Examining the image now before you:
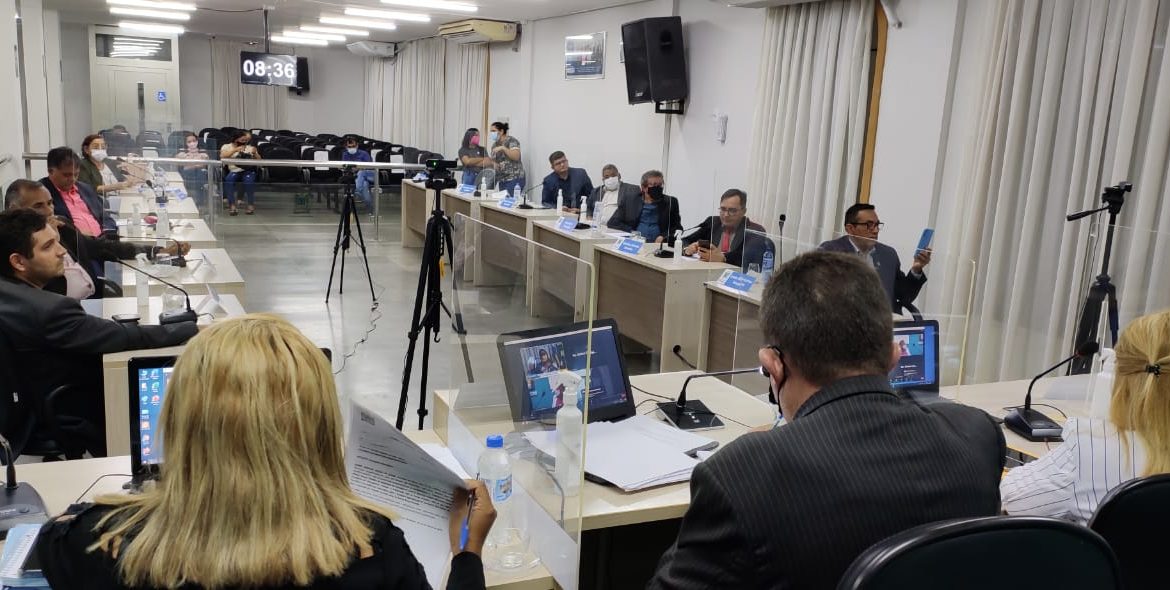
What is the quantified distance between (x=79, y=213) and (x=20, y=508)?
3.93 m

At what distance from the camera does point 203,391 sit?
1084 millimetres

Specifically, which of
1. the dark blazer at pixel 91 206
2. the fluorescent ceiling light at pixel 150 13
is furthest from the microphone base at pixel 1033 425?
the fluorescent ceiling light at pixel 150 13

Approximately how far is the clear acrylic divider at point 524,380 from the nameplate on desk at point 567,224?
4072 mm

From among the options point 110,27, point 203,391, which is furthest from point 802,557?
point 110,27

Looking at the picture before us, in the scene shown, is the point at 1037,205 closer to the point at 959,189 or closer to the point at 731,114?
the point at 959,189

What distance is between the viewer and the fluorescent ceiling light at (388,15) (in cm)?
998

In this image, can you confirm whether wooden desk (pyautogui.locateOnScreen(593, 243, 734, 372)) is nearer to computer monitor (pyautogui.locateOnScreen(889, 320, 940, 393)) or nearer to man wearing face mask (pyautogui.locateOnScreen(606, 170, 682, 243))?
man wearing face mask (pyautogui.locateOnScreen(606, 170, 682, 243))

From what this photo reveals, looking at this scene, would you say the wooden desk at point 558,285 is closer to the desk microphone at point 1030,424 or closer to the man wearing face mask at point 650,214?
the desk microphone at point 1030,424

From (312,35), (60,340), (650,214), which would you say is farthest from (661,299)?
(312,35)

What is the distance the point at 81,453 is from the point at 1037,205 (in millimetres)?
4301

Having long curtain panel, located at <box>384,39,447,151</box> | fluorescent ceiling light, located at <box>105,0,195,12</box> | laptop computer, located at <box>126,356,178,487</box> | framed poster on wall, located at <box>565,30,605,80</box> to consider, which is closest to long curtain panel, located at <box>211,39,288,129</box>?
long curtain panel, located at <box>384,39,447,151</box>

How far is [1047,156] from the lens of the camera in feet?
14.3

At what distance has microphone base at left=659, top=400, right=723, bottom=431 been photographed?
2.38 m

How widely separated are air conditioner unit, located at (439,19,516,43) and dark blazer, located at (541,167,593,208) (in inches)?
115
